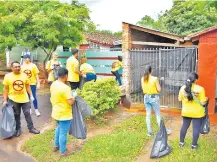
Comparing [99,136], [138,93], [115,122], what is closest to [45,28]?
[138,93]

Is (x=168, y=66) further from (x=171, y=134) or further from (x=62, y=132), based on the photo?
(x=62, y=132)

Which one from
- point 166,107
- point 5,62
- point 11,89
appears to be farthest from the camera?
point 5,62

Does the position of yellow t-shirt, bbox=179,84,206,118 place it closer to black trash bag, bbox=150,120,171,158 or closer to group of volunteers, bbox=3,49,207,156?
group of volunteers, bbox=3,49,207,156

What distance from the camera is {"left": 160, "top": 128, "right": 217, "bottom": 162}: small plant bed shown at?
5.09m

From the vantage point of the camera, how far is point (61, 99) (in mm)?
5164

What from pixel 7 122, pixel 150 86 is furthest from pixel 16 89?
A: pixel 150 86

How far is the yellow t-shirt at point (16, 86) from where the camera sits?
6359 mm

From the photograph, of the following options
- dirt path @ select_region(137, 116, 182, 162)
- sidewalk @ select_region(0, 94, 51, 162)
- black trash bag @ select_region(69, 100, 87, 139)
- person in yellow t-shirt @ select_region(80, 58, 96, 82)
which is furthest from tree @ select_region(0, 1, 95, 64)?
black trash bag @ select_region(69, 100, 87, 139)

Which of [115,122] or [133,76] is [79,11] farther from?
[115,122]

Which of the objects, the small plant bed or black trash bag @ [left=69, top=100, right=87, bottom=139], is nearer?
the small plant bed

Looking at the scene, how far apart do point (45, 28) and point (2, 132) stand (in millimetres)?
7952

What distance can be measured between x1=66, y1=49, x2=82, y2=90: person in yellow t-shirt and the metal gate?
1842 mm

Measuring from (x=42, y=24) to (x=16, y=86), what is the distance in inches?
306

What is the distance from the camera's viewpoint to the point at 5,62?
2159 centimetres
